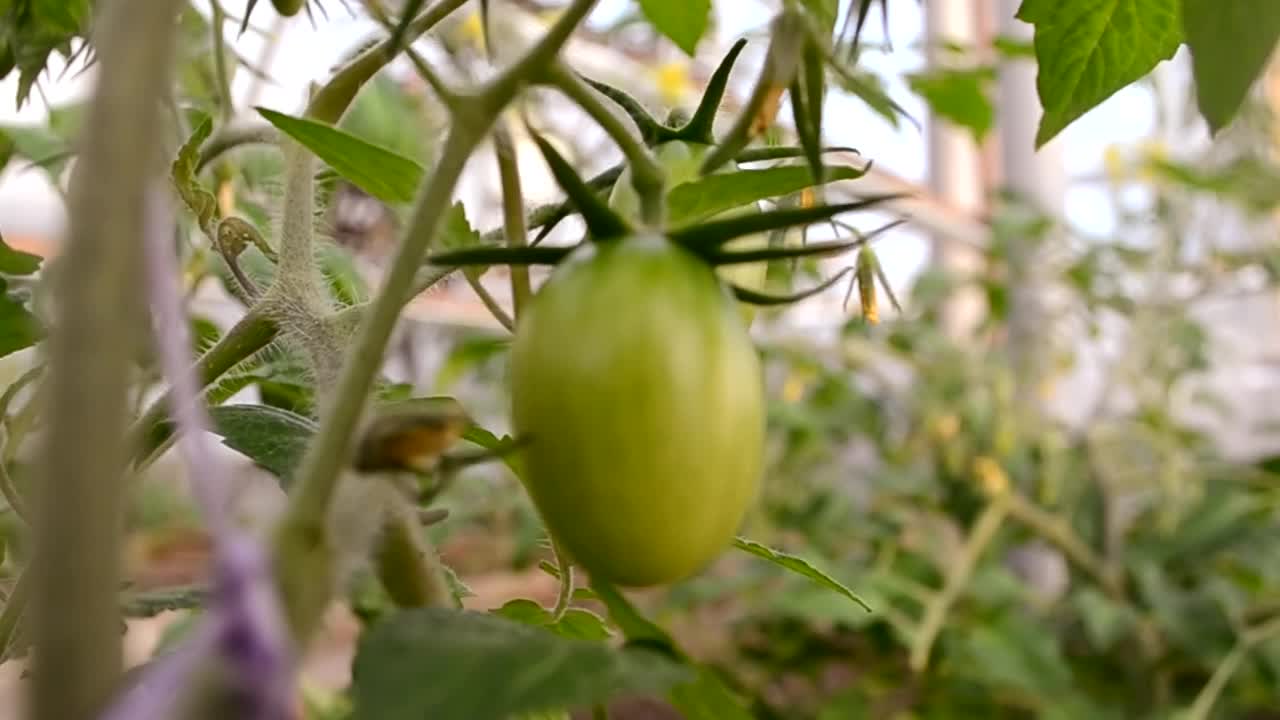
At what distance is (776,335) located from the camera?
1.35 meters

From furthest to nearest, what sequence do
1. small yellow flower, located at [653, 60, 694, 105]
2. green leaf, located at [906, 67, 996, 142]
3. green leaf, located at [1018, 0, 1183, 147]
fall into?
1. small yellow flower, located at [653, 60, 694, 105]
2. green leaf, located at [906, 67, 996, 142]
3. green leaf, located at [1018, 0, 1183, 147]

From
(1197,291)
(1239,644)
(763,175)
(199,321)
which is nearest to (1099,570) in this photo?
Answer: (1239,644)

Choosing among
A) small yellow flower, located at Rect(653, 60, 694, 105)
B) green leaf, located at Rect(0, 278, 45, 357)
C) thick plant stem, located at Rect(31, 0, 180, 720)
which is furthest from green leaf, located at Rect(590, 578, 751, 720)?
small yellow flower, located at Rect(653, 60, 694, 105)

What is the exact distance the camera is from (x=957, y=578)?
986mm

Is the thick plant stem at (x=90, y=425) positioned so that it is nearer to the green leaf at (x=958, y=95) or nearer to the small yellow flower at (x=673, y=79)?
the green leaf at (x=958, y=95)

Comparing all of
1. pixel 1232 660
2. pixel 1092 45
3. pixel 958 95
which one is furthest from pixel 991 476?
pixel 1092 45

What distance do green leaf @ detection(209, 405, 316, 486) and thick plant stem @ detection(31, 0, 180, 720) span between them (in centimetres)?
13

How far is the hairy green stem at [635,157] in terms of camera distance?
184mm

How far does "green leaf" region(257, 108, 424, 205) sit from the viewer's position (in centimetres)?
23

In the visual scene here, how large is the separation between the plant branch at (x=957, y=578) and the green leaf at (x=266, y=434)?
676 mm

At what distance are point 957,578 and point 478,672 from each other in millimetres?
887

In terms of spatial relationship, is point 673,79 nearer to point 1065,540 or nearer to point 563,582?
point 1065,540

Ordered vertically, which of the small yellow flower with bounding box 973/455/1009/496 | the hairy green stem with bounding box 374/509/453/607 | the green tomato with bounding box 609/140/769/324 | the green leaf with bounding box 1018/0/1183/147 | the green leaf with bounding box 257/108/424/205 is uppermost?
the green leaf with bounding box 1018/0/1183/147

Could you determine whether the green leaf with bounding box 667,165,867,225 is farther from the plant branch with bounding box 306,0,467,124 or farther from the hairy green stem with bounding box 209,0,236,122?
the hairy green stem with bounding box 209,0,236,122
